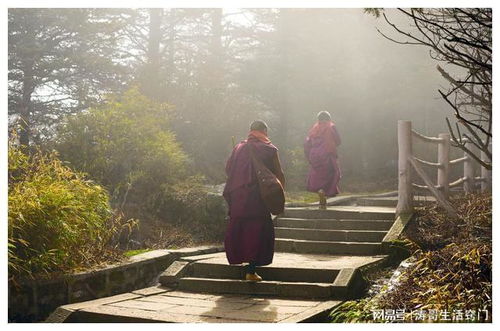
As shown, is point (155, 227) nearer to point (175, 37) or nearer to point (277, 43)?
point (277, 43)

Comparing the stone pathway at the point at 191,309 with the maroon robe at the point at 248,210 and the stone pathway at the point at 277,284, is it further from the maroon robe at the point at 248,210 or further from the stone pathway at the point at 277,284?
the maroon robe at the point at 248,210

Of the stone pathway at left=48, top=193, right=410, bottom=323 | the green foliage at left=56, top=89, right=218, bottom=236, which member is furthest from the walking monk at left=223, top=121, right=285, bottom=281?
the green foliage at left=56, top=89, right=218, bottom=236

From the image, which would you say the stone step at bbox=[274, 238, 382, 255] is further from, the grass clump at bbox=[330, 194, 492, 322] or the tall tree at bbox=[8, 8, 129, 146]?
the tall tree at bbox=[8, 8, 129, 146]

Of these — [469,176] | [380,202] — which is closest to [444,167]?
[469,176]

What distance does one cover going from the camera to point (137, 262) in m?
8.17

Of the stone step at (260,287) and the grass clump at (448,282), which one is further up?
the grass clump at (448,282)

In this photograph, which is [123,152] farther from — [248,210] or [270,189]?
[270,189]

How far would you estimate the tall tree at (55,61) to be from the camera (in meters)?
13.3

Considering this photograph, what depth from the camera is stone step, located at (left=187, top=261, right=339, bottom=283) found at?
25.2ft

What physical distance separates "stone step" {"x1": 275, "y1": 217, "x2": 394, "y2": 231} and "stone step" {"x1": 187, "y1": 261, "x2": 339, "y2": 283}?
234cm

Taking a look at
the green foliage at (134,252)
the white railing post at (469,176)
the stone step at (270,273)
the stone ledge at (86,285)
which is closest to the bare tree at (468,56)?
the stone step at (270,273)

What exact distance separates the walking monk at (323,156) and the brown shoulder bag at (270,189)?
373 centimetres
